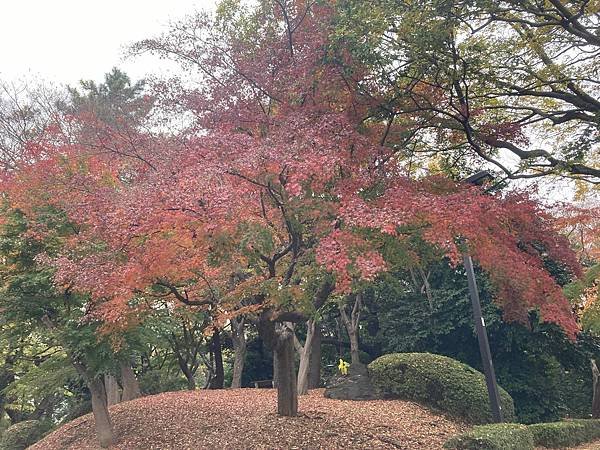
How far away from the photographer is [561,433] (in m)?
9.72

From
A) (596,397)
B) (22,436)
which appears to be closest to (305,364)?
(22,436)

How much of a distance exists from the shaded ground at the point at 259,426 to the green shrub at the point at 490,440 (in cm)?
119

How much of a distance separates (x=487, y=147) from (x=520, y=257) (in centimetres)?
222

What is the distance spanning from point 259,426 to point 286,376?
101cm

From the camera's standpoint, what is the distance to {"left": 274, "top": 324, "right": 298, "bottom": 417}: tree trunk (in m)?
8.91

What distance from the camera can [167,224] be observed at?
20.4 feet

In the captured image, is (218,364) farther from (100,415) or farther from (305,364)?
(100,415)

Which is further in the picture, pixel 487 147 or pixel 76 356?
pixel 76 356

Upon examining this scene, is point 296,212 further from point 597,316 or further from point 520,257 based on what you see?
point 597,316

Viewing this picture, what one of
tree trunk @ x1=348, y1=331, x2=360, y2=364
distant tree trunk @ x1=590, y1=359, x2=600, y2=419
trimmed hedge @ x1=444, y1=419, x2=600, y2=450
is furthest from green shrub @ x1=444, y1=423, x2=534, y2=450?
distant tree trunk @ x1=590, y1=359, x2=600, y2=419

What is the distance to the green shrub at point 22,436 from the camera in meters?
13.8

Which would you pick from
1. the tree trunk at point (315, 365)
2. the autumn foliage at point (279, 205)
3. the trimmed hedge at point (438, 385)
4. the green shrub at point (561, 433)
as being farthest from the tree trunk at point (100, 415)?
the green shrub at point (561, 433)

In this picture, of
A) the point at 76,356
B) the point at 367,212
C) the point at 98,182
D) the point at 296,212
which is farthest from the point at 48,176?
the point at 367,212

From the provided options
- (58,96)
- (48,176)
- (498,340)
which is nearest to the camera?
(48,176)
